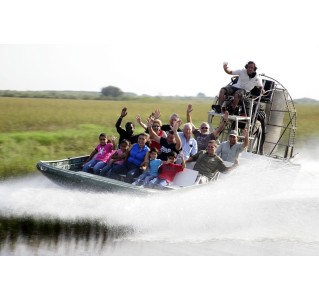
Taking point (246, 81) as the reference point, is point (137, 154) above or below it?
below

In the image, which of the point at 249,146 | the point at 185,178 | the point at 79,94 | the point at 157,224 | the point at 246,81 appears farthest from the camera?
the point at 79,94

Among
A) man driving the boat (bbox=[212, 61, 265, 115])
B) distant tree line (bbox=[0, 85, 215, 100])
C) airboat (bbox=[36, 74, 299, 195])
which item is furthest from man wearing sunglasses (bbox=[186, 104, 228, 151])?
distant tree line (bbox=[0, 85, 215, 100])

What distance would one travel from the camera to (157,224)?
357 inches

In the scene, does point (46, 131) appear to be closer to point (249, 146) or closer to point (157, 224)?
point (249, 146)

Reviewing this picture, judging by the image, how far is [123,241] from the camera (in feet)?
28.0

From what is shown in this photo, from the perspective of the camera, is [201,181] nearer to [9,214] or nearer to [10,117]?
[9,214]

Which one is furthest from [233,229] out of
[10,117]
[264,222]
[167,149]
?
[10,117]

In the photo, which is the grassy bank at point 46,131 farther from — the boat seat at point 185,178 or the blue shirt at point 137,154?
→ the boat seat at point 185,178

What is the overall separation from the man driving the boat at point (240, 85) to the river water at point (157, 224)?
5.14 feet

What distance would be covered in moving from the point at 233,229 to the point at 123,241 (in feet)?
6.45

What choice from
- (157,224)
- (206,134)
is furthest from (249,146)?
(157,224)

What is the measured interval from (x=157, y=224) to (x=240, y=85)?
12.8ft

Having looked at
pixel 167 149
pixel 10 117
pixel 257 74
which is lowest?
pixel 10 117

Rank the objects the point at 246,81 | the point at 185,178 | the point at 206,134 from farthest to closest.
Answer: the point at 246,81 → the point at 206,134 → the point at 185,178
